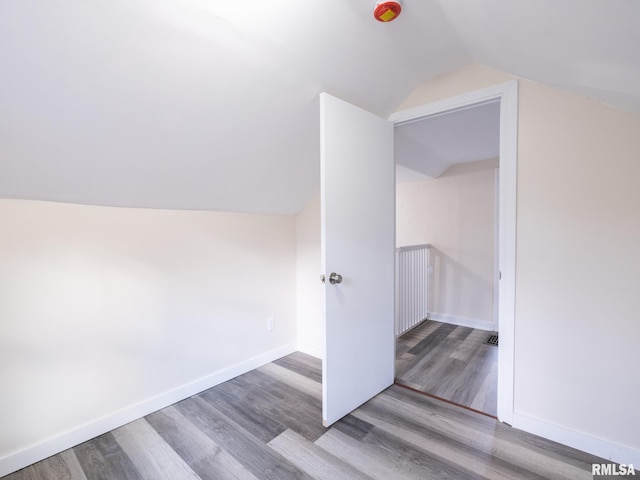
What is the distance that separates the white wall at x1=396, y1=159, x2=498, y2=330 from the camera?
3379 millimetres

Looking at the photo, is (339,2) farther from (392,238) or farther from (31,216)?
(31,216)

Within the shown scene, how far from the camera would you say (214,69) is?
1.34 metres

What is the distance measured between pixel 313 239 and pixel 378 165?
3.19ft

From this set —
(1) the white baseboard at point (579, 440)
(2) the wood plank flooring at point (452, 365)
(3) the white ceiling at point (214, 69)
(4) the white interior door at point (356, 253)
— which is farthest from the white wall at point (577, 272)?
(4) the white interior door at point (356, 253)

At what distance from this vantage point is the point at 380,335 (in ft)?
6.72

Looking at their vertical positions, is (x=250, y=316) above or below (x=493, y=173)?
below

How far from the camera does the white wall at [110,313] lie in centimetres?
145

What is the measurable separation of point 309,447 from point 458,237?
291 cm

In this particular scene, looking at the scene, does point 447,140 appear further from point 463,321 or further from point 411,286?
point 463,321

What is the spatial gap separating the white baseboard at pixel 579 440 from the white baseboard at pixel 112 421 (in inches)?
74.8

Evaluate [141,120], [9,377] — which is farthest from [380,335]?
[9,377]

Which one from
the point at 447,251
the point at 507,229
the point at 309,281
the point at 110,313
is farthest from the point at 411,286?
the point at 110,313

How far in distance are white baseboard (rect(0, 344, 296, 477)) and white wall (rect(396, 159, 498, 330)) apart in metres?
2.49

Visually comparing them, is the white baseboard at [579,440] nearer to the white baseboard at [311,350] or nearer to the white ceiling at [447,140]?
the white baseboard at [311,350]
